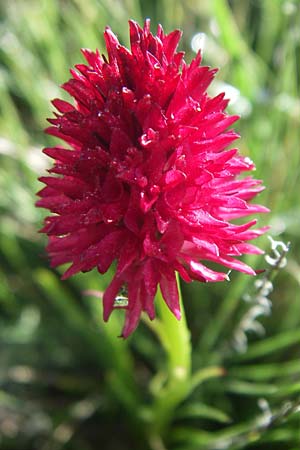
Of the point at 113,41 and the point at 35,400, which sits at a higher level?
the point at 113,41

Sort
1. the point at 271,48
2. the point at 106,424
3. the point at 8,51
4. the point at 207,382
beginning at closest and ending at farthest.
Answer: the point at 207,382
the point at 106,424
the point at 8,51
the point at 271,48

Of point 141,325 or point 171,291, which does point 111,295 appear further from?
point 141,325

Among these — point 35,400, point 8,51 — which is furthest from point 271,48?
point 35,400

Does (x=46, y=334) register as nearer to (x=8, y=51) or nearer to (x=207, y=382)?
(x=207, y=382)

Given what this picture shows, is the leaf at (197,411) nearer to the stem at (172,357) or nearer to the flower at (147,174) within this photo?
the stem at (172,357)

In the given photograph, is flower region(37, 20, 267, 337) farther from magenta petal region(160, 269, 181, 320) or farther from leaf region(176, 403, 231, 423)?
leaf region(176, 403, 231, 423)

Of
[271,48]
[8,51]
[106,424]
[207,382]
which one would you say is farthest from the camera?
[271,48]
